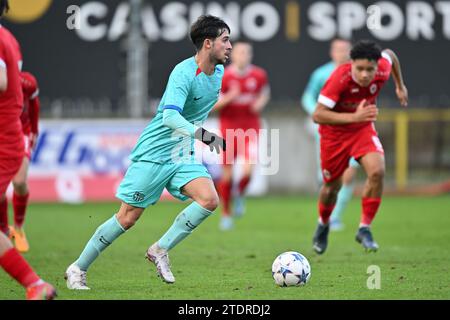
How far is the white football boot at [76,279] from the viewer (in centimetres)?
719

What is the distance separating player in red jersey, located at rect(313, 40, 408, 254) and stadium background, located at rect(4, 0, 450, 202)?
7.42 meters

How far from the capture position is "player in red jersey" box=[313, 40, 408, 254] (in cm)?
909

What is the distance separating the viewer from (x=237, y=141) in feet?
45.7

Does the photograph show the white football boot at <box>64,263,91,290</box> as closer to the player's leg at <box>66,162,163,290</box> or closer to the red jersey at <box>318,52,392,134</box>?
the player's leg at <box>66,162,163,290</box>

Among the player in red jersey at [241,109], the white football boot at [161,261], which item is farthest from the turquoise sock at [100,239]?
the player in red jersey at [241,109]

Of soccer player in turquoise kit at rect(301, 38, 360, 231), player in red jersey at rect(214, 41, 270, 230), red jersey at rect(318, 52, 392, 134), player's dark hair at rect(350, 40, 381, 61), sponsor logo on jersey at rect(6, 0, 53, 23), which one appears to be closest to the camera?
player's dark hair at rect(350, 40, 381, 61)

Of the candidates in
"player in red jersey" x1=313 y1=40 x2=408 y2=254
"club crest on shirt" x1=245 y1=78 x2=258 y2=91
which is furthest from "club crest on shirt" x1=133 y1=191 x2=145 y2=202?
"club crest on shirt" x1=245 y1=78 x2=258 y2=91

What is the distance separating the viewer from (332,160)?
9.52 m

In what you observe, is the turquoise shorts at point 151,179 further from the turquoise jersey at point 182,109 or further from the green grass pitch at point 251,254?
the green grass pitch at point 251,254

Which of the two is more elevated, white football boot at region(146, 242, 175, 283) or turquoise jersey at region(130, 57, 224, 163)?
turquoise jersey at region(130, 57, 224, 163)

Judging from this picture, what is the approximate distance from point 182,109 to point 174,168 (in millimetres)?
499

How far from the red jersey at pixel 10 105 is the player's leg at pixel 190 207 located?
1445mm

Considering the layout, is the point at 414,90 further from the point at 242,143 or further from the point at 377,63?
the point at 377,63
